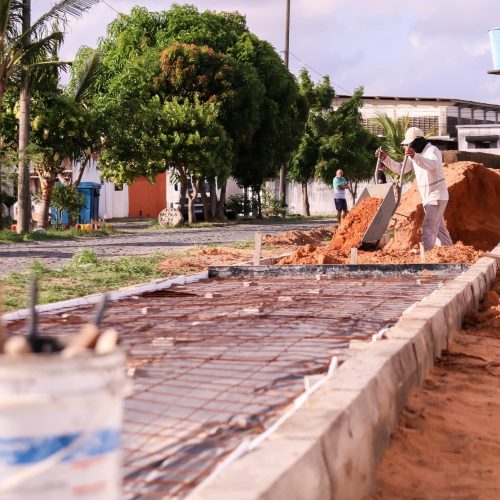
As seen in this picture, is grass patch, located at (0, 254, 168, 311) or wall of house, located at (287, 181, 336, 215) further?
wall of house, located at (287, 181, 336, 215)

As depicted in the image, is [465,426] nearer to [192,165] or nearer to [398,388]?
[398,388]

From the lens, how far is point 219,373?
215 inches

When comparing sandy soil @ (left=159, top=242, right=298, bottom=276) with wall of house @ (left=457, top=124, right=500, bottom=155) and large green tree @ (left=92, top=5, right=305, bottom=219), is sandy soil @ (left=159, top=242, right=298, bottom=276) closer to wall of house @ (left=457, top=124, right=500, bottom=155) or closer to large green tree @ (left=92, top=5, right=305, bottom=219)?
large green tree @ (left=92, top=5, right=305, bottom=219)

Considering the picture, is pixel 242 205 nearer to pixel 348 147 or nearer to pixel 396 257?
pixel 348 147

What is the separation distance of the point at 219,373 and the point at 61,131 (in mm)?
23195

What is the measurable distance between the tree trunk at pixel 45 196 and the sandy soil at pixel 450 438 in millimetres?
22818

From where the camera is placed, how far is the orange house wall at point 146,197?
169 feet

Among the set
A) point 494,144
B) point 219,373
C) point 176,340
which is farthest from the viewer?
point 494,144

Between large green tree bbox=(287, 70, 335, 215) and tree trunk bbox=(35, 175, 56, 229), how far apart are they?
2026 centimetres

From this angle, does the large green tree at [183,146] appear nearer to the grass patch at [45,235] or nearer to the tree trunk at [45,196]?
the tree trunk at [45,196]

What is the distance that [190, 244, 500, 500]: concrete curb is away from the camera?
3012 millimetres

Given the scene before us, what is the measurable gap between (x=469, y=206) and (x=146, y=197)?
34.2m

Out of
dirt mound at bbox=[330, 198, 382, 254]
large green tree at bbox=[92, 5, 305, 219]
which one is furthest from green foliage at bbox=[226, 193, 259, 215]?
dirt mound at bbox=[330, 198, 382, 254]

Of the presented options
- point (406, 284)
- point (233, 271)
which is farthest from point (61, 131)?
point (406, 284)
